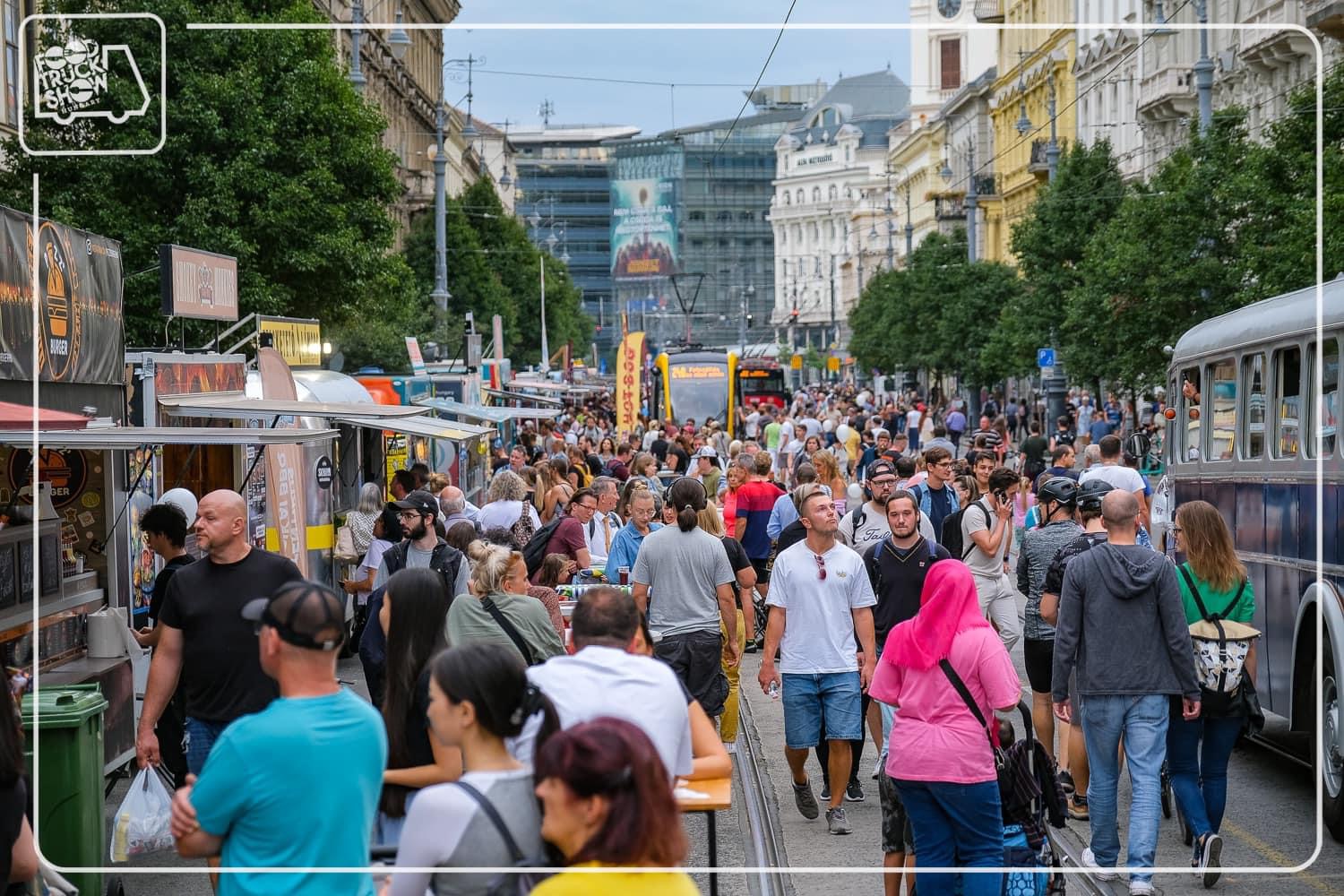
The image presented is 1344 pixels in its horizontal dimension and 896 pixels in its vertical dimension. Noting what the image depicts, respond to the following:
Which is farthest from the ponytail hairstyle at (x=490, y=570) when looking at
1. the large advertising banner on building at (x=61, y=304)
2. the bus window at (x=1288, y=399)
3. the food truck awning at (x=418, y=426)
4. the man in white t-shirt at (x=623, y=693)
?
the food truck awning at (x=418, y=426)

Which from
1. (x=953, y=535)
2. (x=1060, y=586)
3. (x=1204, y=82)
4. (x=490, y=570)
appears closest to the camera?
(x=490, y=570)

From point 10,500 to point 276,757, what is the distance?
613cm

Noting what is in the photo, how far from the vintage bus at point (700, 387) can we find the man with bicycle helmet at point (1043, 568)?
121ft

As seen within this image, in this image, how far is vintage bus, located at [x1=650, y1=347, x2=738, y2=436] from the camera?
154 ft

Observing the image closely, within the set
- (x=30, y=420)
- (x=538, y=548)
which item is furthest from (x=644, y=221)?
(x=30, y=420)

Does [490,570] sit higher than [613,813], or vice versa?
[490,570]

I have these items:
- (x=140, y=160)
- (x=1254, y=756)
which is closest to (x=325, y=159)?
(x=140, y=160)

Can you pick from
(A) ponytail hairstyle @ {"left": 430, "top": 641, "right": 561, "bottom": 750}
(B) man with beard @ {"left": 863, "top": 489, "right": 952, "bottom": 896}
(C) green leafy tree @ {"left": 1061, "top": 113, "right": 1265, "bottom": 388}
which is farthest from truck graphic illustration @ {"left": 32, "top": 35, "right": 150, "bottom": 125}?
(C) green leafy tree @ {"left": 1061, "top": 113, "right": 1265, "bottom": 388}

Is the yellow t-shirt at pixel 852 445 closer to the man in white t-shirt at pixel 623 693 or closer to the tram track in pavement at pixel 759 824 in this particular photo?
the tram track in pavement at pixel 759 824

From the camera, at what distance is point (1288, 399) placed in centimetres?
948

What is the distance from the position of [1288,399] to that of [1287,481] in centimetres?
43

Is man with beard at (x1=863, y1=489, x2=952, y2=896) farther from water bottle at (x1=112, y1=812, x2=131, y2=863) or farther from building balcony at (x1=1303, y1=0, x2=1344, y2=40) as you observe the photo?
building balcony at (x1=1303, y1=0, x2=1344, y2=40)

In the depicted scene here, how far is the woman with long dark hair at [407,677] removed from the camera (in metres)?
5.57

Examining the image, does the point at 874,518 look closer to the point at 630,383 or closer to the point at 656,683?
the point at 656,683
